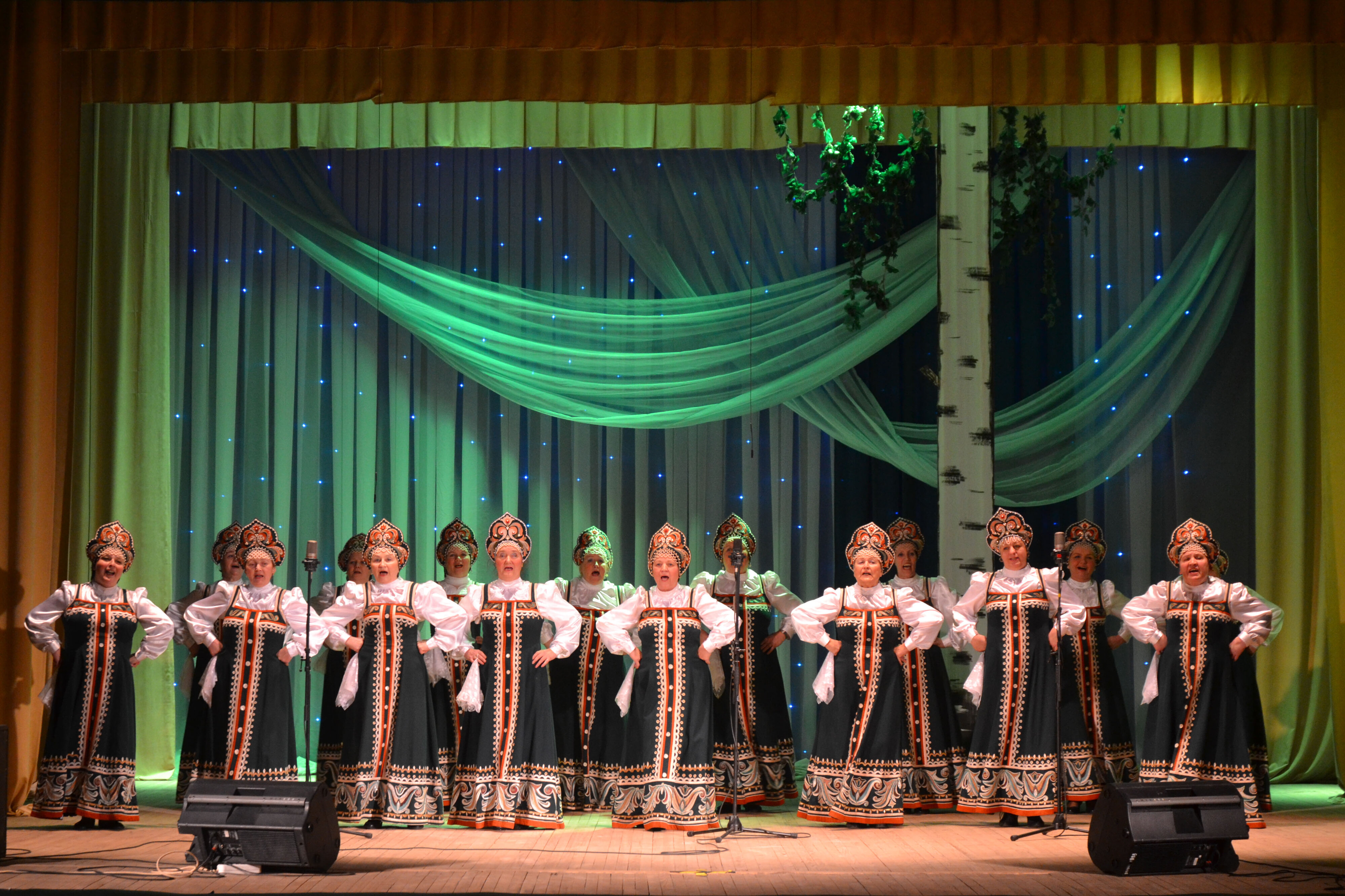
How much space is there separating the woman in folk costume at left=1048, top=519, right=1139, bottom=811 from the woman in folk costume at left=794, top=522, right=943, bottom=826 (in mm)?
648

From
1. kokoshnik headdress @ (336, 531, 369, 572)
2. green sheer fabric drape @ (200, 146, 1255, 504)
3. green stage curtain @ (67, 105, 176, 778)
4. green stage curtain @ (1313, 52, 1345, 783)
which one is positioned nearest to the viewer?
green stage curtain @ (1313, 52, 1345, 783)

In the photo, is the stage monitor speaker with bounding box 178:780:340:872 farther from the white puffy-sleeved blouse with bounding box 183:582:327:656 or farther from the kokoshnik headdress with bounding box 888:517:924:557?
the kokoshnik headdress with bounding box 888:517:924:557

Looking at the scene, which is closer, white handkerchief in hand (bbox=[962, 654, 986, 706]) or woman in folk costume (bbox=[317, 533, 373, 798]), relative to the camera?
white handkerchief in hand (bbox=[962, 654, 986, 706])

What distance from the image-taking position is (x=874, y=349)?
790 cm

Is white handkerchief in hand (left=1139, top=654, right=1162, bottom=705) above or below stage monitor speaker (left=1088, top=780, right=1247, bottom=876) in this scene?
above

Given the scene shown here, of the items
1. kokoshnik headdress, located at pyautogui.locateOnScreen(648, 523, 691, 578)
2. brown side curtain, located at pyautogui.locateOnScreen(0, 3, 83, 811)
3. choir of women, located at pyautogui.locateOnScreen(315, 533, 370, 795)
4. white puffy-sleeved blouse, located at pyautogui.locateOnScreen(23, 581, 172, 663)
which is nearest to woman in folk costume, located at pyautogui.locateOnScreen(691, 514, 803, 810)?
kokoshnik headdress, located at pyautogui.locateOnScreen(648, 523, 691, 578)

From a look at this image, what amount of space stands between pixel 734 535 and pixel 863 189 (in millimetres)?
2464

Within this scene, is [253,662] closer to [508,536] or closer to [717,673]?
[508,536]

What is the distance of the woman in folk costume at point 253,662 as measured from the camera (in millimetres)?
6117

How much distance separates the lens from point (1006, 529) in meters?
6.42

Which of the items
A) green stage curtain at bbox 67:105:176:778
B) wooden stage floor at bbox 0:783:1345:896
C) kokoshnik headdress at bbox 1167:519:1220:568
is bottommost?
wooden stage floor at bbox 0:783:1345:896

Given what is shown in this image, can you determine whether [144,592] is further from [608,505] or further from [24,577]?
[608,505]

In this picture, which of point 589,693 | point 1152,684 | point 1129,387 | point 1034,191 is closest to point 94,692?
point 589,693

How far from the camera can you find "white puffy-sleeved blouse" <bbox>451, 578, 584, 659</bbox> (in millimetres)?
6160
